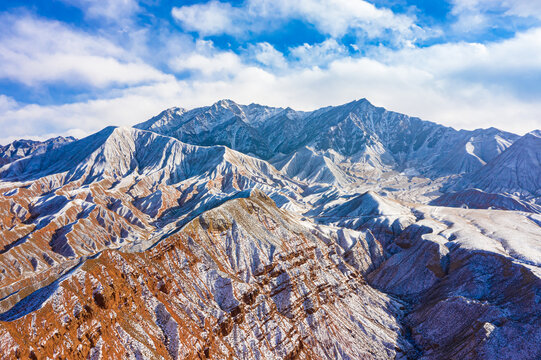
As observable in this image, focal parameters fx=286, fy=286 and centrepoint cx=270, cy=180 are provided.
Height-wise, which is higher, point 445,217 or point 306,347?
point 445,217

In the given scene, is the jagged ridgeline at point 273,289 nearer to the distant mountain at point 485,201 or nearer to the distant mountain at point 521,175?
the distant mountain at point 485,201

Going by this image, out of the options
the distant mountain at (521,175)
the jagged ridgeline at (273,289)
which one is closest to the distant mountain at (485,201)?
the distant mountain at (521,175)

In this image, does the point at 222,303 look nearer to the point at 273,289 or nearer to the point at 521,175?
the point at 273,289

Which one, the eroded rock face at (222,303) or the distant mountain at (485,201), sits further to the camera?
the distant mountain at (485,201)

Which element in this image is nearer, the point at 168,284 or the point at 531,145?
the point at 168,284

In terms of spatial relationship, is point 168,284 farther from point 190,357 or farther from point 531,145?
point 531,145

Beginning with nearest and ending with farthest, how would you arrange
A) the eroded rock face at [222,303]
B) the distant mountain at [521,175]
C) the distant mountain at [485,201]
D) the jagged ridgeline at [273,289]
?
the eroded rock face at [222,303]
the jagged ridgeline at [273,289]
the distant mountain at [485,201]
the distant mountain at [521,175]

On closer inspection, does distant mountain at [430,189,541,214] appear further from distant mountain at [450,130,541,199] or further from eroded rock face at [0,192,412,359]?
eroded rock face at [0,192,412,359]

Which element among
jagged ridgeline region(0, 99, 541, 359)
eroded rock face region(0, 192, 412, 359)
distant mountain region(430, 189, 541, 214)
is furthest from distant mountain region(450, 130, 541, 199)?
eroded rock face region(0, 192, 412, 359)

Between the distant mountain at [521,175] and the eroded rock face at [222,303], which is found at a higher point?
the distant mountain at [521,175]

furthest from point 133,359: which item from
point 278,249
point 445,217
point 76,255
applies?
point 445,217
